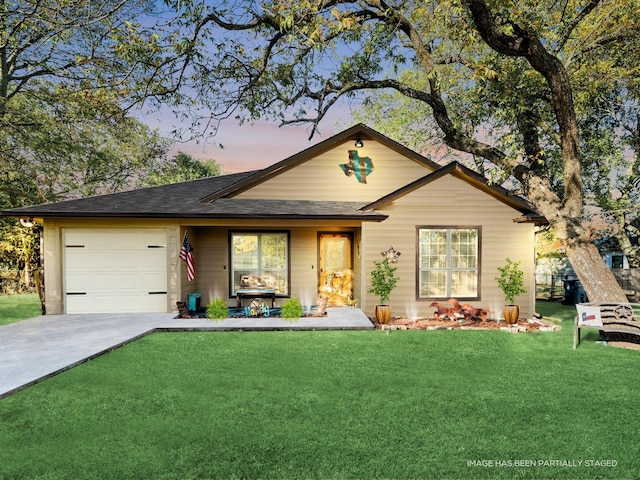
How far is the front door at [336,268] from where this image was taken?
42.3 feet

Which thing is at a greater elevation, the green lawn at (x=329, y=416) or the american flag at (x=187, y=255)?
the american flag at (x=187, y=255)

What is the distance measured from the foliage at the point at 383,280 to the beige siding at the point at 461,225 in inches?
11.8

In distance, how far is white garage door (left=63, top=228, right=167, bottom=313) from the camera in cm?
1135

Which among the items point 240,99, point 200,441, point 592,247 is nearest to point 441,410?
point 200,441

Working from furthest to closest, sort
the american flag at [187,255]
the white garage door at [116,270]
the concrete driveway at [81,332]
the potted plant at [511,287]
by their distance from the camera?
the white garage door at [116,270]
the american flag at [187,255]
the potted plant at [511,287]
the concrete driveway at [81,332]

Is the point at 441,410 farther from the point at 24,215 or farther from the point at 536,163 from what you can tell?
the point at 24,215

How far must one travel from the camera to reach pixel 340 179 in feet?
41.7

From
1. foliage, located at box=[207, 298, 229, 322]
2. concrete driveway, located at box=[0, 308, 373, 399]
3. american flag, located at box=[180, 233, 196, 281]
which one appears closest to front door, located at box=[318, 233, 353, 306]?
concrete driveway, located at box=[0, 308, 373, 399]

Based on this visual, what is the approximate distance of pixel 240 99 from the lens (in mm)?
10992

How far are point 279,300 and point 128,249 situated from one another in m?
4.53

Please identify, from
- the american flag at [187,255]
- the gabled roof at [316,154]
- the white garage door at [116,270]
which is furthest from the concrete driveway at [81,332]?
the gabled roof at [316,154]

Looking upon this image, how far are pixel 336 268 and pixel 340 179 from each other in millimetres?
2755

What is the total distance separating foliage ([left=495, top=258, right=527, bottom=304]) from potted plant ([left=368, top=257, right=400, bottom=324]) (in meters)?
2.67

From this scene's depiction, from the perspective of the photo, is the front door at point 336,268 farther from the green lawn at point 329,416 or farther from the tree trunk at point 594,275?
the tree trunk at point 594,275
